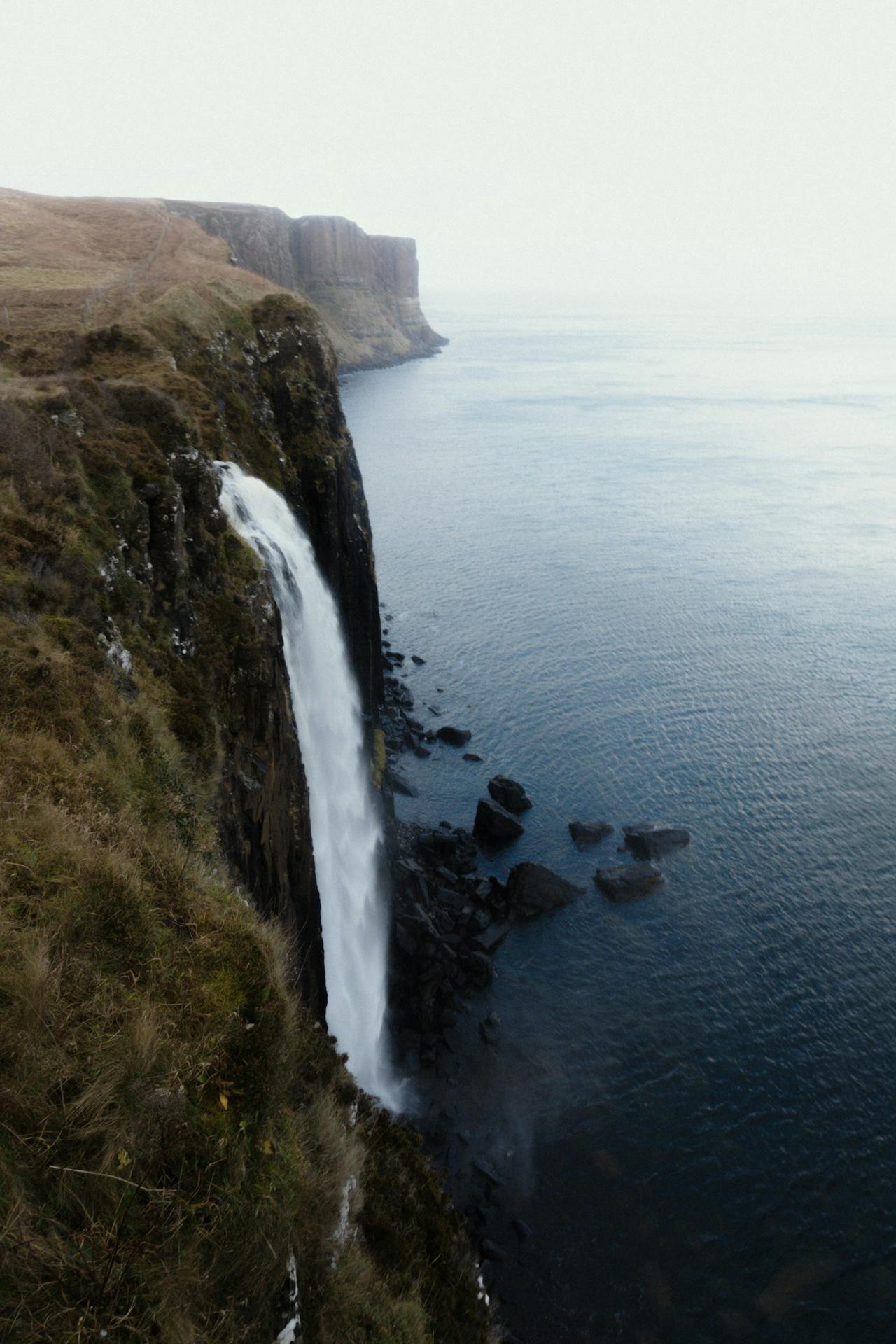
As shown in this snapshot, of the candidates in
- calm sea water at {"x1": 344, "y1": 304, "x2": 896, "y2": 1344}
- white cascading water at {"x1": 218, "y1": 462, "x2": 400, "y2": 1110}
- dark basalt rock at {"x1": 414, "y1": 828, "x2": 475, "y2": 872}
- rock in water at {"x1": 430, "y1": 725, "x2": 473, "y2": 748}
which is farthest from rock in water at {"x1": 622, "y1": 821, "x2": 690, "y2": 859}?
white cascading water at {"x1": 218, "y1": 462, "x2": 400, "y2": 1110}

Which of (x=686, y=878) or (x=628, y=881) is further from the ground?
(x=628, y=881)

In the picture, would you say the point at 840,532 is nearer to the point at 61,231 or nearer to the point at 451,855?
the point at 451,855

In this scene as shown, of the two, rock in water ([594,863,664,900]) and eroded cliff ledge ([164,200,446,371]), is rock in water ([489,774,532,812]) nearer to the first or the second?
rock in water ([594,863,664,900])

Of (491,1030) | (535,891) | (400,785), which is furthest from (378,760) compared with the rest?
(491,1030)

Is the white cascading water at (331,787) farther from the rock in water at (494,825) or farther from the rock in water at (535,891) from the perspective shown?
the rock in water at (494,825)

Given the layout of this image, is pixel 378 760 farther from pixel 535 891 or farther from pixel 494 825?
pixel 535 891
